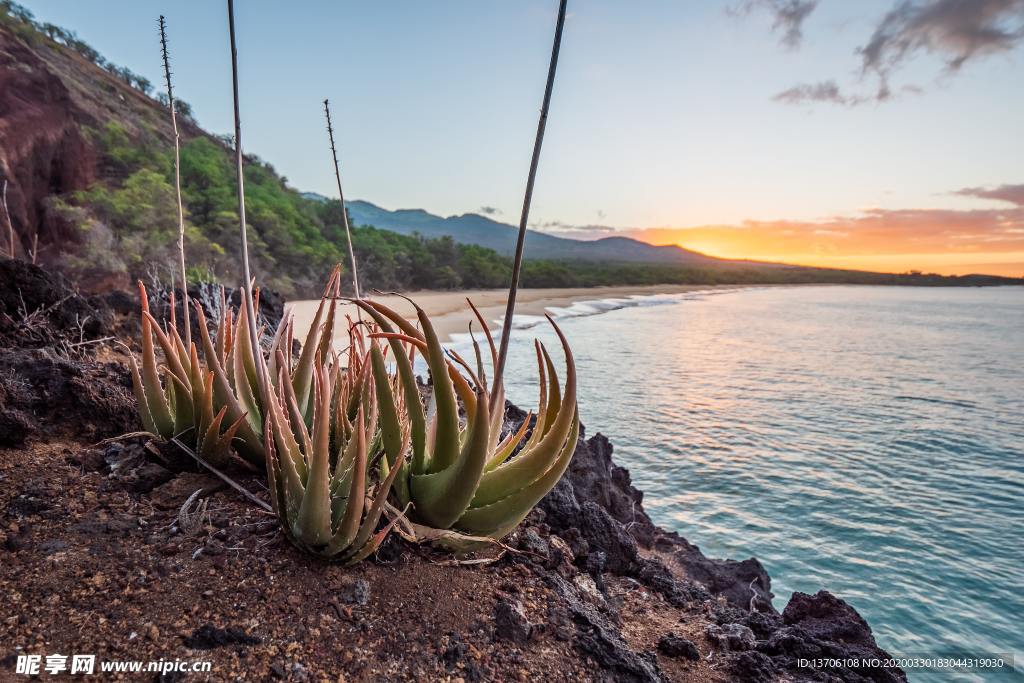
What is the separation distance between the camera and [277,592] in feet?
5.25

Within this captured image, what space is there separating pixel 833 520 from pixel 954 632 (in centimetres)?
173

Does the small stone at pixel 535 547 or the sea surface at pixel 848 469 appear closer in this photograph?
the small stone at pixel 535 547

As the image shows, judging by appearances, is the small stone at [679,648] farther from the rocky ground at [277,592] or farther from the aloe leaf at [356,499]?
the aloe leaf at [356,499]

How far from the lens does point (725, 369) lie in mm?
15656

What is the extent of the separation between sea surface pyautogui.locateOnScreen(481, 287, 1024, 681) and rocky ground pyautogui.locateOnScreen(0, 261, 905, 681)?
3.02 meters

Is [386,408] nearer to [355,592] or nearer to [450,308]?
[355,592]

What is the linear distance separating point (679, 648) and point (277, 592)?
133cm

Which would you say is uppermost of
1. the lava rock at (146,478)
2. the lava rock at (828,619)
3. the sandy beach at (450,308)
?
the lava rock at (146,478)

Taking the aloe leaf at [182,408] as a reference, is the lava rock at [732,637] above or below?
below

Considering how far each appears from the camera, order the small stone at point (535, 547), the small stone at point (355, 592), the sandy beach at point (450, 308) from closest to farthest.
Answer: the small stone at point (355, 592)
the small stone at point (535, 547)
the sandy beach at point (450, 308)

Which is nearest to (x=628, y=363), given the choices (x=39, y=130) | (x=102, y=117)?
(x=39, y=130)

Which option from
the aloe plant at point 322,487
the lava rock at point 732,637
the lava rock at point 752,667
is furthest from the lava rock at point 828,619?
the aloe plant at point 322,487

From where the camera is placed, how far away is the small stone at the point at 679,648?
1.94m

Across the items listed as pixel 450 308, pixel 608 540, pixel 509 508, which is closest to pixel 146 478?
pixel 509 508
